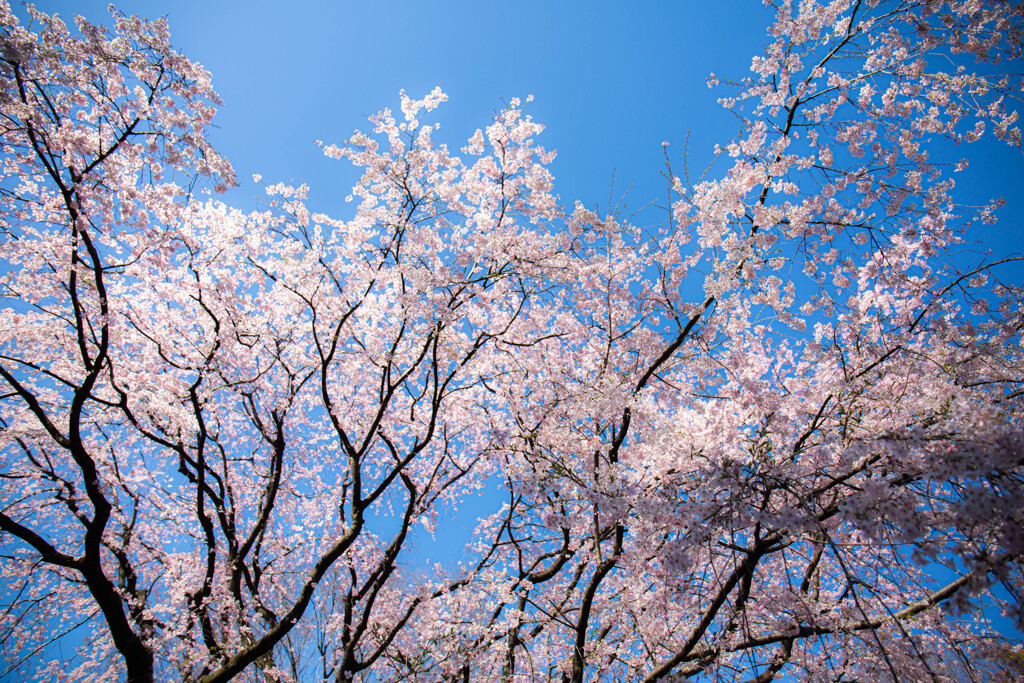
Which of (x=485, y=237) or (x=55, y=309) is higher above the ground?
(x=55, y=309)

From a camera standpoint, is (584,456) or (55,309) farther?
(55,309)

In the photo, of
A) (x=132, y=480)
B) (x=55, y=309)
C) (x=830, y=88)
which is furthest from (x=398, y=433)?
(x=830, y=88)

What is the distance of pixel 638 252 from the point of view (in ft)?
21.3

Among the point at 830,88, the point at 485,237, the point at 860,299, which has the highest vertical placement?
the point at 485,237

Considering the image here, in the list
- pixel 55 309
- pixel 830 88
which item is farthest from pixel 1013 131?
pixel 55 309

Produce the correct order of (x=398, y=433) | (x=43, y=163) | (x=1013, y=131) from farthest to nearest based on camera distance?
(x=398, y=433) → (x=1013, y=131) → (x=43, y=163)

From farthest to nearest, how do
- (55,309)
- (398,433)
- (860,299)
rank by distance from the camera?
(398,433), (55,309), (860,299)

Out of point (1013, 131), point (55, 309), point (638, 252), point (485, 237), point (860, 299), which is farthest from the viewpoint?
point (55, 309)

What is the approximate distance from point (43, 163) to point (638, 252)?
7.43 meters

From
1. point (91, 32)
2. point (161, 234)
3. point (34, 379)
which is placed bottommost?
point (161, 234)

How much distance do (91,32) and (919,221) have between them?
10.4 m

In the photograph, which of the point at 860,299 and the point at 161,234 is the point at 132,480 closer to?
the point at 161,234

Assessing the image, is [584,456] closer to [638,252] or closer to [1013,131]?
[638,252]

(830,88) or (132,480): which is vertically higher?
(132,480)
